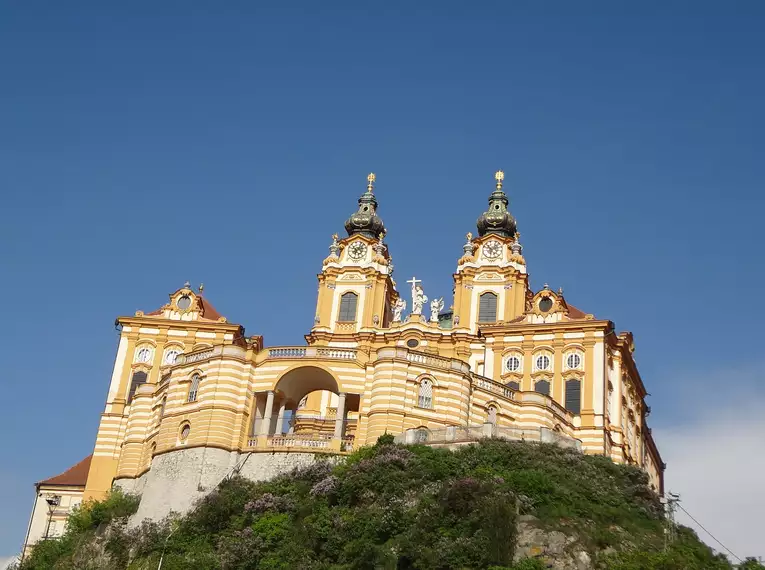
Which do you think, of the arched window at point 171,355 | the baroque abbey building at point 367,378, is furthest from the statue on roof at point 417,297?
the arched window at point 171,355

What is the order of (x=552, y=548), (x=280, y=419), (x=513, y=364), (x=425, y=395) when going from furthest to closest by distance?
(x=513, y=364)
(x=280, y=419)
(x=425, y=395)
(x=552, y=548)

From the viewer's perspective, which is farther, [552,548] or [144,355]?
[144,355]

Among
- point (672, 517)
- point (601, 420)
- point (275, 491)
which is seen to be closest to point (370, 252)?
point (601, 420)

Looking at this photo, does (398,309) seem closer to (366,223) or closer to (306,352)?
(366,223)

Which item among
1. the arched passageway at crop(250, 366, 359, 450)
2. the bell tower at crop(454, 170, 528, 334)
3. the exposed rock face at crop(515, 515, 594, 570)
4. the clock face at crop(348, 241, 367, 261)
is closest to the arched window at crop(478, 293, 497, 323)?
the bell tower at crop(454, 170, 528, 334)

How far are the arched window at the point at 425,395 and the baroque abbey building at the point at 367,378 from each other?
0.06 metres

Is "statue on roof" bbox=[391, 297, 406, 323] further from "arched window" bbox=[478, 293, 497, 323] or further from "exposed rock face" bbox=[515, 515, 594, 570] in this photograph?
"exposed rock face" bbox=[515, 515, 594, 570]

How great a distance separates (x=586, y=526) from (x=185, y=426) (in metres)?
20.8

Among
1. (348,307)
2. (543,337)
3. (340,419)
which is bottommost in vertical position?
(340,419)

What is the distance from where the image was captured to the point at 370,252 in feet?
256

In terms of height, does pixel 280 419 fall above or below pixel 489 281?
below

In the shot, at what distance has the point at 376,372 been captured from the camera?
2115 inches

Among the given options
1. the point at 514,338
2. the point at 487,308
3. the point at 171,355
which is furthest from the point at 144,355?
the point at 514,338

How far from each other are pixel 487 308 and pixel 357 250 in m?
10.9
